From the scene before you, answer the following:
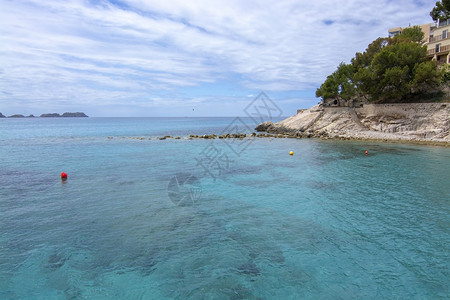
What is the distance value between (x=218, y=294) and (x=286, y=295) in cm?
195

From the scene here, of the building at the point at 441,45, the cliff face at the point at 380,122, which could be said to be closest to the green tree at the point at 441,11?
the building at the point at 441,45

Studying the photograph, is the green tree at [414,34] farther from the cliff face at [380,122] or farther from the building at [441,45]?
the cliff face at [380,122]

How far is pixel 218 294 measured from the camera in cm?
816

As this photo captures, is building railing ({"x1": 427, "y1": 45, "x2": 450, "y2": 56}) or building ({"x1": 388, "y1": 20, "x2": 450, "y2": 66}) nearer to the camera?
building railing ({"x1": 427, "y1": 45, "x2": 450, "y2": 56})

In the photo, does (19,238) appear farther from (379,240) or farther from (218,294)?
(379,240)

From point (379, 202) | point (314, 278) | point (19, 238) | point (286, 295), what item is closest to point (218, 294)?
point (286, 295)

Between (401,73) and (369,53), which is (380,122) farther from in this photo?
(369,53)

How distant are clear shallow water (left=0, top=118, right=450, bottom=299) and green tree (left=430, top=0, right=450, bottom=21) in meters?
49.3

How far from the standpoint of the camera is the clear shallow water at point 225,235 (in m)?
8.63

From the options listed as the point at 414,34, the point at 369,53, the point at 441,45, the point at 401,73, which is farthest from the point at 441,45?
the point at 401,73

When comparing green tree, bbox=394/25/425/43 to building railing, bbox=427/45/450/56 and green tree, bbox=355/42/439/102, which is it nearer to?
building railing, bbox=427/45/450/56

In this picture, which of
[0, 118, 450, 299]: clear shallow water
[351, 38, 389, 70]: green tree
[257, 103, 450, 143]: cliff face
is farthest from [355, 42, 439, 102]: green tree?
[0, 118, 450, 299]: clear shallow water

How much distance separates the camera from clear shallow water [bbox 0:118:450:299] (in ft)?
28.3

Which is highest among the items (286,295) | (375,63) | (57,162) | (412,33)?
(412,33)
